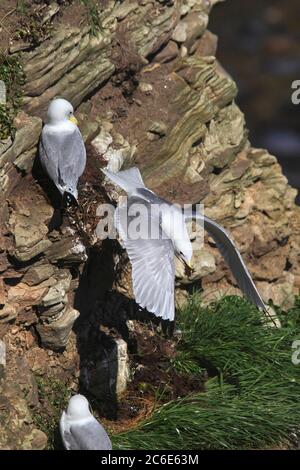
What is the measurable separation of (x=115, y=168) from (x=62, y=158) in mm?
718

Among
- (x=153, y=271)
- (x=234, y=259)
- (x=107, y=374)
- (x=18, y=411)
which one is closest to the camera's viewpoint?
(x=18, y=411)

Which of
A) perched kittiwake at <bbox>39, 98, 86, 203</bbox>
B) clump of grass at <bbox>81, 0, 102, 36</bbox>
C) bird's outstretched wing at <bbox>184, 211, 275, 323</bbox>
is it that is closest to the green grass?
bird's outstretched wing at <bbox>184, 211, 275, 323</bbox>

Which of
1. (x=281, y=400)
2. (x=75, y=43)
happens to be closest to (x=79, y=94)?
(x=75, y=43)

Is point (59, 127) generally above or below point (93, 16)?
below

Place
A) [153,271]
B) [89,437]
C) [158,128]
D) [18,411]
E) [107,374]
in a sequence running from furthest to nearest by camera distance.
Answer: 1. [158,128]
2. [107,374]
3. [153,271]
4. [18,411]
5. [89,437]

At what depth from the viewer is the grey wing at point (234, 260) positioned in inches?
298

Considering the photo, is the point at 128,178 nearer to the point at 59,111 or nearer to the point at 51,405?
the point at 59,111

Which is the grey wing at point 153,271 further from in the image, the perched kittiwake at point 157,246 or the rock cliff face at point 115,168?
the rock cliff face at point 115,168

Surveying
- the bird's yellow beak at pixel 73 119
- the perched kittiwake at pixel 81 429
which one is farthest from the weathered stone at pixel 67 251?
the perched kittiwake at pixel 81 429

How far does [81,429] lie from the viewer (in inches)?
257

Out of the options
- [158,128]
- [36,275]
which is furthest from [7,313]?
[158,128]

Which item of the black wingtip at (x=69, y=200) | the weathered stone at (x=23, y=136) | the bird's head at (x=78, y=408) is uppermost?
the weathered stone at (x=23, y=136)

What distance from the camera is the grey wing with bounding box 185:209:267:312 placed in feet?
24.8

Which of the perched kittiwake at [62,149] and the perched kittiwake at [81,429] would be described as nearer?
the perched kittiwake at [81,429]
